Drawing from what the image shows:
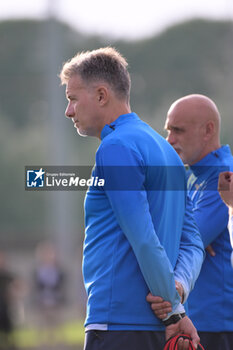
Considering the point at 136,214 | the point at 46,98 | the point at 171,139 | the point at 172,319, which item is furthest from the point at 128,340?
the point at 46,98

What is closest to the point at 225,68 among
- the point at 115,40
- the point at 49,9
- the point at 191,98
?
the point at 115,40

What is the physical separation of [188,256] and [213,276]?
0.81 m

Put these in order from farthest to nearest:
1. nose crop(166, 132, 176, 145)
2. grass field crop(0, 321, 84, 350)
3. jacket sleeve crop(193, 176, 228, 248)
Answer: grass field crop(0, 321, 84, 350) < nose crop(166, 132, 176, 145) < jacket sleeve crop(193, 176, 228, 248)

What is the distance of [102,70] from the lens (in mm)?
3846

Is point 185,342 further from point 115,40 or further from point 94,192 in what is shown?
point 115,40

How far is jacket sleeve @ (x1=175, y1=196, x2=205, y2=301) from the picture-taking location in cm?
363

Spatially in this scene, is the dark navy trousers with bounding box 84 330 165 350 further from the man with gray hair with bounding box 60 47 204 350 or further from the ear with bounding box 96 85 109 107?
the ear with bounding box 96 85 109 107

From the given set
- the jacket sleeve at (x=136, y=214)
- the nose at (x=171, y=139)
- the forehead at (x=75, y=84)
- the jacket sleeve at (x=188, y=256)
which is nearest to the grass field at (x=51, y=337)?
the nose at (x=171, y=139)

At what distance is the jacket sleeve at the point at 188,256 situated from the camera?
3.63 meters

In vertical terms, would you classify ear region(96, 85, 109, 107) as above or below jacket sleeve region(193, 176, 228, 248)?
above

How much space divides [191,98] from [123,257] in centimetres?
167

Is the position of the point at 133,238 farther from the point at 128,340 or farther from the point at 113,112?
the point at 113,112

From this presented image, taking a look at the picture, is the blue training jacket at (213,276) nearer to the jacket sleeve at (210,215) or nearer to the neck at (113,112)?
the jacket sleeve at (210,215)

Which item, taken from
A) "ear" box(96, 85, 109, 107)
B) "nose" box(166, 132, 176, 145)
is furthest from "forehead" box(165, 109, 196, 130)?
"ear" box(96, 85, 109, 107)
